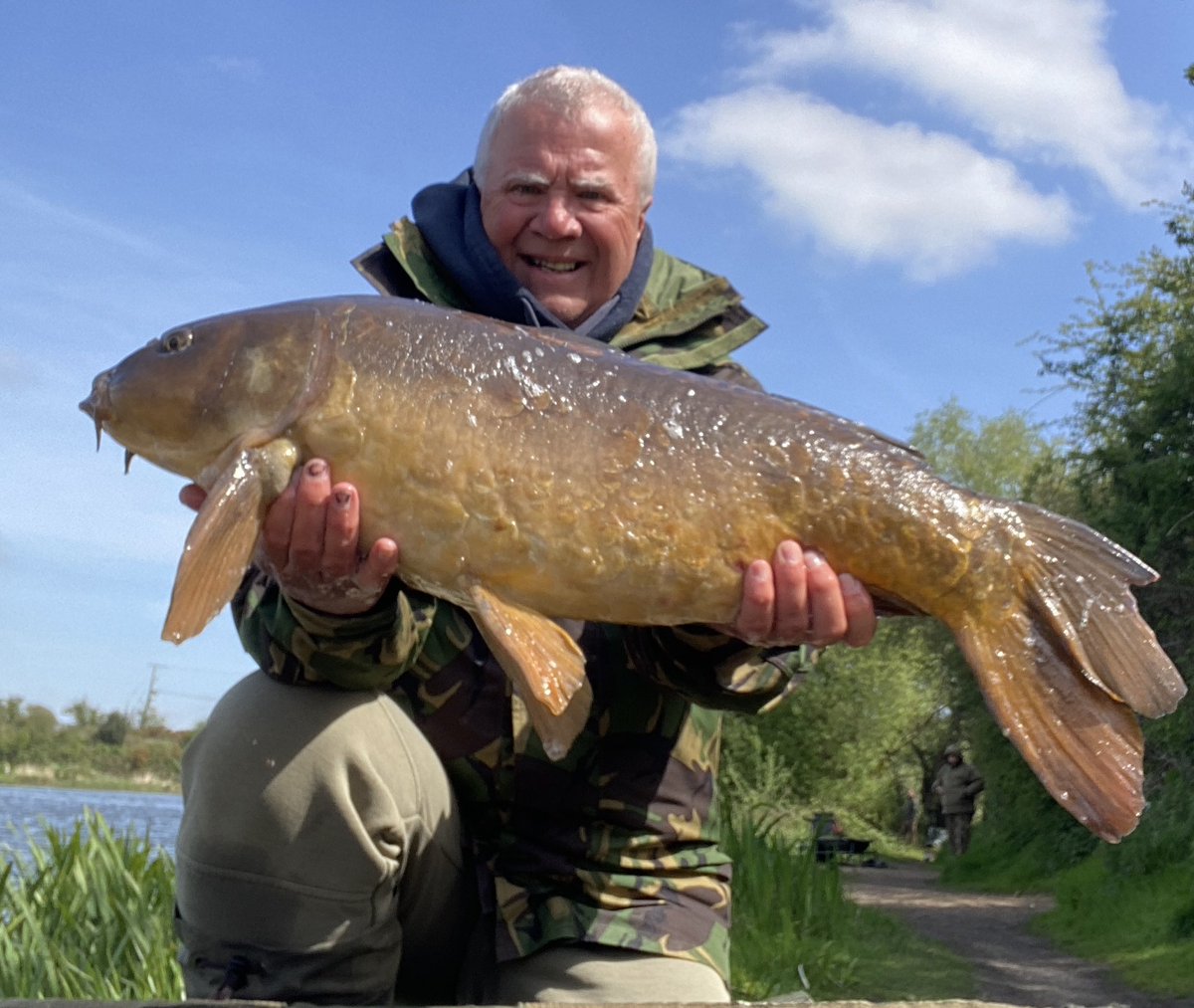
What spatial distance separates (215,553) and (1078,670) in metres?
1.62

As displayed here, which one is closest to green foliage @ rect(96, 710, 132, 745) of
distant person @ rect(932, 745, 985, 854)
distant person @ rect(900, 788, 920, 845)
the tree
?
distant person @ rect(900, 788, 920, 845)

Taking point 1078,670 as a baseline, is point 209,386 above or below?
above

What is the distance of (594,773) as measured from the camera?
3.28 m

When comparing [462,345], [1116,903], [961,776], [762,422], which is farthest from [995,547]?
[961,776]

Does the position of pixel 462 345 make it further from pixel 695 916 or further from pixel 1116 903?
pixel 1116 903

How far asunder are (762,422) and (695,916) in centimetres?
120

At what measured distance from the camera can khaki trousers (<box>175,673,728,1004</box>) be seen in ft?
9.81

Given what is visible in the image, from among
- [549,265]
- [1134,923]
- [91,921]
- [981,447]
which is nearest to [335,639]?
[549,265]

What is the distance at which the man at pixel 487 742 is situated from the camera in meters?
2.96

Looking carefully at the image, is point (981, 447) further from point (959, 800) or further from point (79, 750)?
point (79, 750)

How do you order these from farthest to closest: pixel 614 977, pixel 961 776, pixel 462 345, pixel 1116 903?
pixel 961 776
pixel 1116 903
pixel 614 977
pixel 462 345

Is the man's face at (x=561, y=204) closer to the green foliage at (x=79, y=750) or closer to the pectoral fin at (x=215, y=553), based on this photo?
the pectoral fin at (x=215, y=553)

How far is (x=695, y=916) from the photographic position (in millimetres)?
3303

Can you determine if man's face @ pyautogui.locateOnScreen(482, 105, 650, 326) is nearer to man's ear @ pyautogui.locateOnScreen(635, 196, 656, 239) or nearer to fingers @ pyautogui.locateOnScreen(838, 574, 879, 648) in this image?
man's ear @ pyautogui.locateOnScreen(635, 196, 656, 239)
